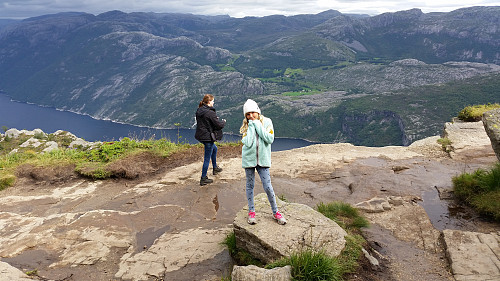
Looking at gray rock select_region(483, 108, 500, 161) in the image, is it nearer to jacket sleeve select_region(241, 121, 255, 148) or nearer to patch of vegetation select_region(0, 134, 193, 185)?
jacket sleeve select_region(241, 121, 255, 148)

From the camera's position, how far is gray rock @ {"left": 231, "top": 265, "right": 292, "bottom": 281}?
4.56 m

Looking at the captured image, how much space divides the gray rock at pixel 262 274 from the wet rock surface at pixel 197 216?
0.95 meters

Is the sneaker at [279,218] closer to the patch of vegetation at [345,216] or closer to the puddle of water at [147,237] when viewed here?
the patch of vegetation at [345,216]

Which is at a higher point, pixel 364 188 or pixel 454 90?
pixel 364 188

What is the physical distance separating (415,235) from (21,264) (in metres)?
8.18

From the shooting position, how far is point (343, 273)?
16.3ft

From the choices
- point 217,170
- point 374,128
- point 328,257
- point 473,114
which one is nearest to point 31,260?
point 328,257

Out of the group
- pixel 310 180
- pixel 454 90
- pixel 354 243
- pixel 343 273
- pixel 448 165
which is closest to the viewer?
pixel 343 273

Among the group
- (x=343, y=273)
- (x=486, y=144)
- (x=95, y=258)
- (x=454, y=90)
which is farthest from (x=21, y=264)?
(x=454, y=90)

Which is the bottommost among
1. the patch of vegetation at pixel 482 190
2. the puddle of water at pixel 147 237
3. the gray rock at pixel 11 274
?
the puddle of water at pixel 147 237

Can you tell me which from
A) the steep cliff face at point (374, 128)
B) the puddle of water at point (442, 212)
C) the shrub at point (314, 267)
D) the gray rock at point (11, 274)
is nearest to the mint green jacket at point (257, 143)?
the shrub at point (314, 267)

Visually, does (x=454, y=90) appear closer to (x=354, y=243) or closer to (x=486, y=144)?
(x=486, y=144)

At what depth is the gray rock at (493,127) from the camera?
271 inches

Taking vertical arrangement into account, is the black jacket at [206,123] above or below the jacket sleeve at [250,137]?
below
